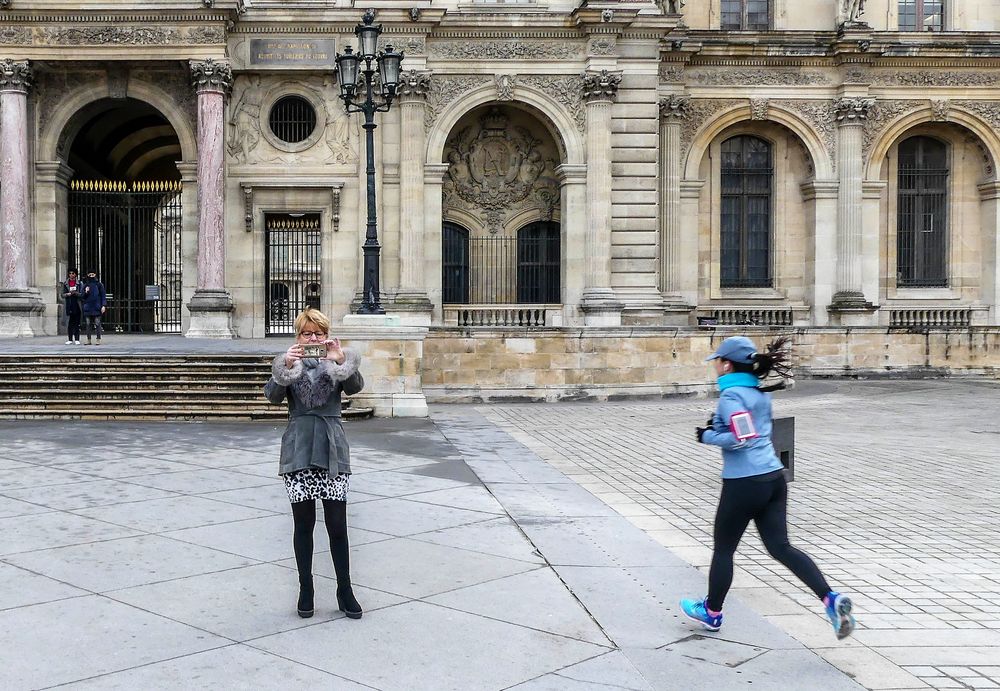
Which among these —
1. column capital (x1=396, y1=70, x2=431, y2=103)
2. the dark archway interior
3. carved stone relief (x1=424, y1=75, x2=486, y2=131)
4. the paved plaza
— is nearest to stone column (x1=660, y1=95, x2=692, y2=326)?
carved stone relief (x1=424, y1=75, x2=486, y2=131)

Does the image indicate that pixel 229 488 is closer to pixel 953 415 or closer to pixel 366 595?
pixel 366 595

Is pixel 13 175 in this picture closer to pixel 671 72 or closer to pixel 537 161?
pixel 537 161

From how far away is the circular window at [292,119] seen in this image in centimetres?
2697

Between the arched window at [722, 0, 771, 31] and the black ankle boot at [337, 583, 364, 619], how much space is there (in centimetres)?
2864

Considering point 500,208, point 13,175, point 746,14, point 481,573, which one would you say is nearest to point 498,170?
point 500,208

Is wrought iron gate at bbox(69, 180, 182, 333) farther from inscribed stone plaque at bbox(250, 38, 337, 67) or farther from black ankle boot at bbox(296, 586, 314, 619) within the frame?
black ankle boot at bbox(296, 586, 314, 619)

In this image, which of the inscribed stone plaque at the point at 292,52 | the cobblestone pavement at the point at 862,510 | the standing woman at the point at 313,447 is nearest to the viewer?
the cobblestone pavement at the point at 862,510

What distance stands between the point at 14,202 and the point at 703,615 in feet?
78.0

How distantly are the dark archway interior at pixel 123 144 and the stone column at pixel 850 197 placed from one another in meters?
19.9

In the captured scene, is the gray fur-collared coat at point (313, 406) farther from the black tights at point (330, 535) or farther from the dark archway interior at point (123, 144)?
the dark archway interior at point (123, 144)

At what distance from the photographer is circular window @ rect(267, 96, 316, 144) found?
27.0 metres

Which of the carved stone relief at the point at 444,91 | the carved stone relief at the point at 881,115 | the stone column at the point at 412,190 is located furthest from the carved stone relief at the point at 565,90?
the carved stone relief at the point at 881,115

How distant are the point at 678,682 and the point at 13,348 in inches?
720

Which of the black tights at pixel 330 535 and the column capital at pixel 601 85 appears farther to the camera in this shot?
the column capital at pixel 601 85
